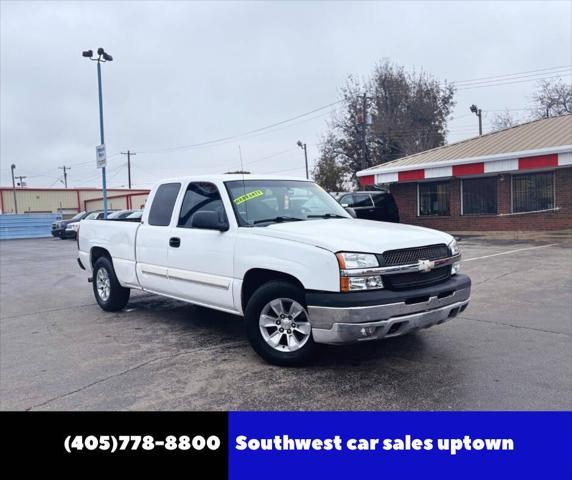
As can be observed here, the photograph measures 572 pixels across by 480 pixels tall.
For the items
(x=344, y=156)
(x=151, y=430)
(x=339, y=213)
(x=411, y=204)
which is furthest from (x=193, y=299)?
(x=344, y=156)

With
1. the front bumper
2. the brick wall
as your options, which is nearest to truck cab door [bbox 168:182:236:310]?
the front bumper

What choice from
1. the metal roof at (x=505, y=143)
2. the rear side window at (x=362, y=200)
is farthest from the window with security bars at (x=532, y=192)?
the rear side window at (x=362, y=200)

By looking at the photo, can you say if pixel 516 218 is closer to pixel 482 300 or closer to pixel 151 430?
pixel 482 300

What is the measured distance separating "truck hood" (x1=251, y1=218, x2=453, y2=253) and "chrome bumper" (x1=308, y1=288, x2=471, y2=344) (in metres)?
0.50

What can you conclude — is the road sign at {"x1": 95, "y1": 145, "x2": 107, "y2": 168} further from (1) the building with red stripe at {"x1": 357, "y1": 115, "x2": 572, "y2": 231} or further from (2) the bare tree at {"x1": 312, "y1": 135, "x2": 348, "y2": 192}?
(2) the bare tree at {"x1": 312, "y1": 135, "x2": 348, "y2": 192}

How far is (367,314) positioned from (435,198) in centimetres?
1891

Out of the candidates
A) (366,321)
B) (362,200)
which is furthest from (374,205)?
(366,321)

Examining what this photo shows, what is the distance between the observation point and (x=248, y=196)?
5672 millimetres

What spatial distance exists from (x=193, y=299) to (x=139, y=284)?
1.33 metres

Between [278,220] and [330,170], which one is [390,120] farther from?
[278,220]

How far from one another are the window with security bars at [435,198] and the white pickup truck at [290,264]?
16.5m

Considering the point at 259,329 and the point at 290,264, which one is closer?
the point at 290,264

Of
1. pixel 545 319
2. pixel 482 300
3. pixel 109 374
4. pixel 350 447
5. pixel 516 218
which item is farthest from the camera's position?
pixel 516 218

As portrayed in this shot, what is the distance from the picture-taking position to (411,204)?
22938mm
